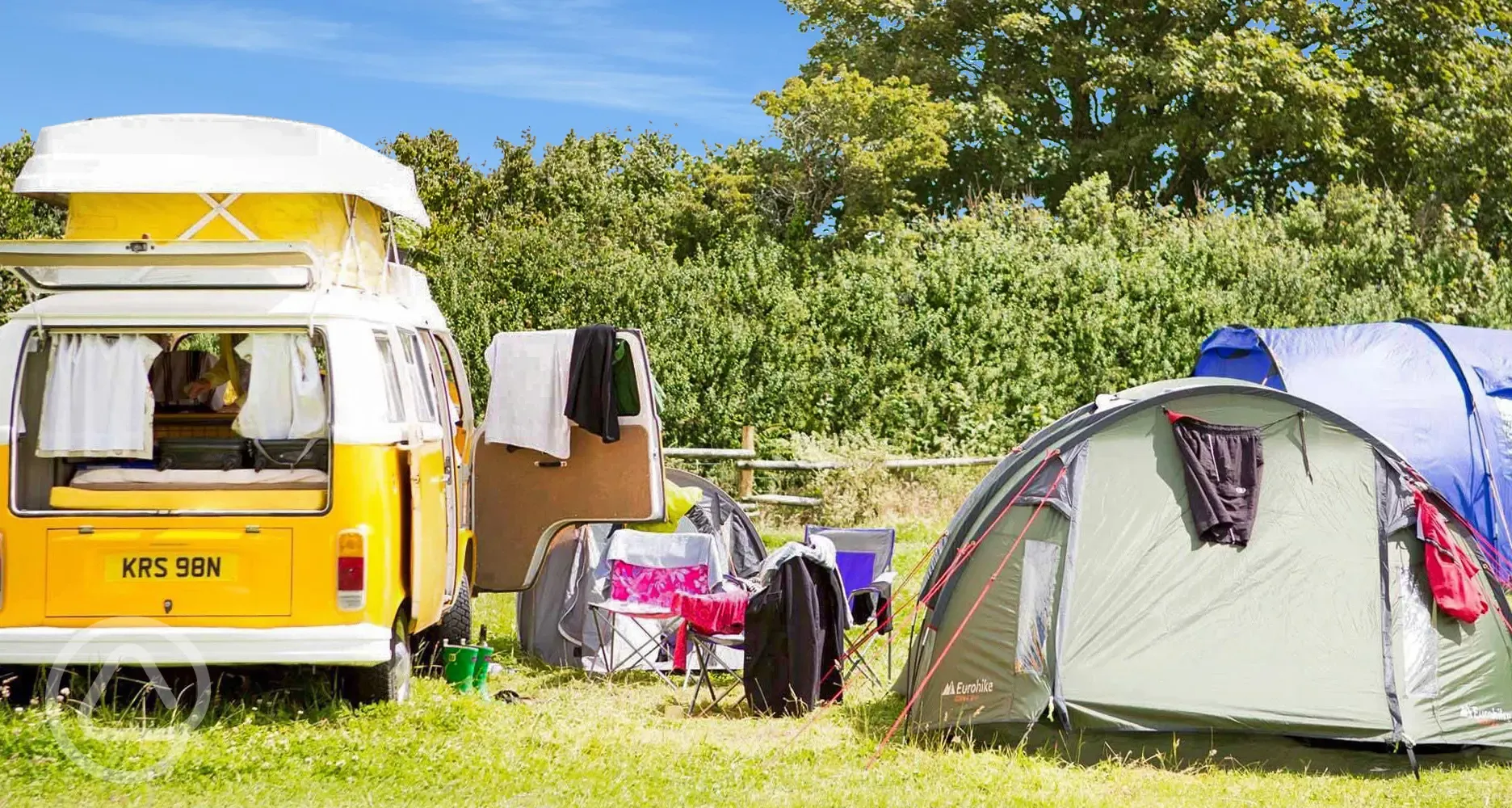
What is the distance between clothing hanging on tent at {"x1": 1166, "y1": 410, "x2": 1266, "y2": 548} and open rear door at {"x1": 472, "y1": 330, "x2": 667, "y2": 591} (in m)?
2.85

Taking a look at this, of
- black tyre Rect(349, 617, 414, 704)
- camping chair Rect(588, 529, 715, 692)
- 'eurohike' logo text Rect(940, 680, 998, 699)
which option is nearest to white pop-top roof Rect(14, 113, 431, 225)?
black tyre Rect(349, 617, 414, 704)

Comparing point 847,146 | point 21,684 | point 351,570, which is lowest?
point 21,684

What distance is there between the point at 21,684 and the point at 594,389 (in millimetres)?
3058

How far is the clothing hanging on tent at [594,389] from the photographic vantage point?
796 centimetres

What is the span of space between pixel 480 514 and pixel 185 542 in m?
2.40

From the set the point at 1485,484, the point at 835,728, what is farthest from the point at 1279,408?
the point at 1485,484

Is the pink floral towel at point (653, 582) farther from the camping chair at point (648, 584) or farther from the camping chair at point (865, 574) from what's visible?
the camping chair at point (865, 574)

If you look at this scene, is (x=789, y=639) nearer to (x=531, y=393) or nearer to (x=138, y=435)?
(x=531, y=393)

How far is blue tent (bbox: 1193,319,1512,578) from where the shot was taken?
11102mm

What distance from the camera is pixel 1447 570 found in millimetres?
6520

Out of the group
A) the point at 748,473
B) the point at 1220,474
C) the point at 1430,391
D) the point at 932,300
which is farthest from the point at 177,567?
the point at 932,300

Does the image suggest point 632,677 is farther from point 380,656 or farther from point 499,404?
point 380,656

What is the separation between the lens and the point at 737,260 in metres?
17.7

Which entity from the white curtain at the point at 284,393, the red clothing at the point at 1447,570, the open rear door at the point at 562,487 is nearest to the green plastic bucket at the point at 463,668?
the open rear door at the point at 562,487
